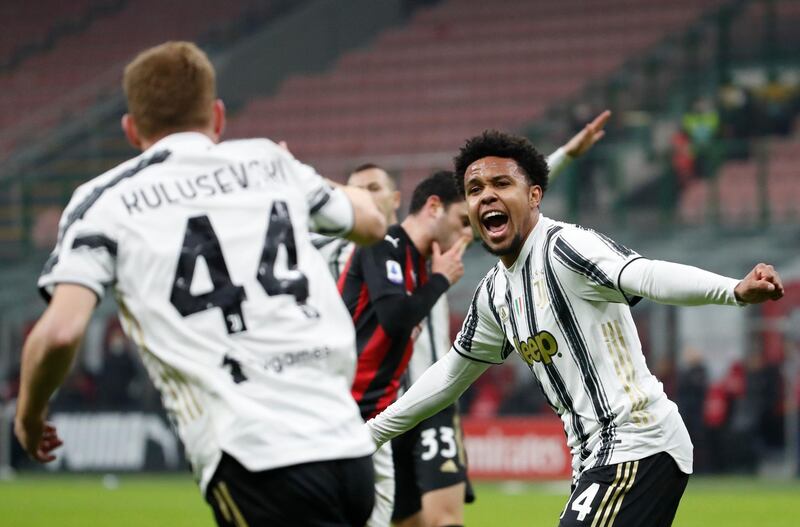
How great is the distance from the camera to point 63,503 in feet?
51.8

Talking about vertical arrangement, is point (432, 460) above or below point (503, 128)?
below

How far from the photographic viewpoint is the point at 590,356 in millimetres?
5027

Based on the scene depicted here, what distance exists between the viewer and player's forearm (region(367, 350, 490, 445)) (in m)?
5.43

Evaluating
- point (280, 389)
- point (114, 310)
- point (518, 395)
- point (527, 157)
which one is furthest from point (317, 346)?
point (114, 310)

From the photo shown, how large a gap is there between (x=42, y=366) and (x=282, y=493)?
2.26 feet

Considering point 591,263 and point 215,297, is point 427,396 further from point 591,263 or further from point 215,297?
point 215,297

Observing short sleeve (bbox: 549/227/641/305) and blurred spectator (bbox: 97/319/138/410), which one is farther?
blurred spectator (bbox: 97/319/138/410)

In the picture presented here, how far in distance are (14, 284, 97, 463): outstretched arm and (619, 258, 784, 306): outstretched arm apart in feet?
6.47

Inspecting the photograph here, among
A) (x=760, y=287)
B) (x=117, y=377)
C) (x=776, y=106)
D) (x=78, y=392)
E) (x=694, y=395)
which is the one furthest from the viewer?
(x=776, y=106)

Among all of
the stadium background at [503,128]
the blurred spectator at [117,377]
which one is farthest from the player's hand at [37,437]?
the blurred spectator at [117,377]

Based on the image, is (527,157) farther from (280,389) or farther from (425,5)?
(425,5)

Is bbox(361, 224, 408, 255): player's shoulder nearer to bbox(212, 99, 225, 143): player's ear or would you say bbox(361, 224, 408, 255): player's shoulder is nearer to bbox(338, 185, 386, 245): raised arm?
bbox(338, 185, 386, 245): raised arm

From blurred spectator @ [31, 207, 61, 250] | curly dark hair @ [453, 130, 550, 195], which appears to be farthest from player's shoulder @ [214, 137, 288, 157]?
blurred spectator @ [31, 207, 61, 250]

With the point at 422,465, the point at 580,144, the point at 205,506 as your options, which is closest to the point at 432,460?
the point at 422,465
